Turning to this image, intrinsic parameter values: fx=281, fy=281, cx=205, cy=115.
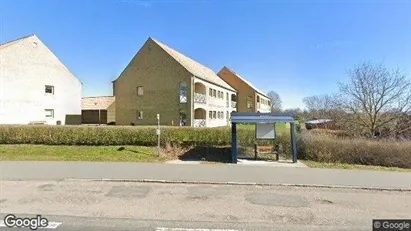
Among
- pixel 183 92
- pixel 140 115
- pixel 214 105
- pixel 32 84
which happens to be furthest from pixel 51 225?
pixel 214 105

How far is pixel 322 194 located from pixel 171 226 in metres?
4.36

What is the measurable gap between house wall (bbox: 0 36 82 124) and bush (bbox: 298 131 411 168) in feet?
80.3

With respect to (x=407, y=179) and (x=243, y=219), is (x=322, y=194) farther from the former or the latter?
(x=407, y=179)

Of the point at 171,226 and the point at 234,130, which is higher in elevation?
the point at 234,130

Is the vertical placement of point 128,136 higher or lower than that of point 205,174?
higher

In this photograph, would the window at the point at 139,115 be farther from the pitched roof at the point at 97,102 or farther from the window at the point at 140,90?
the pitched roof at the point at 97,102

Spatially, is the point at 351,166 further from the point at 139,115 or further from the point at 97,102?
the point at 97,102

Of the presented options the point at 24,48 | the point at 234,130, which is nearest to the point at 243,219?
the point at 234,130

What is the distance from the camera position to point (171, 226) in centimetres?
494

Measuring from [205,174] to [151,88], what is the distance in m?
23.3

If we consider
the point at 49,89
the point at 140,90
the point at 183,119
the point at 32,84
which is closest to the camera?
the point at 32,84

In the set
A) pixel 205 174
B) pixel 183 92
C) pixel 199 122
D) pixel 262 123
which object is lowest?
pixel 205 174

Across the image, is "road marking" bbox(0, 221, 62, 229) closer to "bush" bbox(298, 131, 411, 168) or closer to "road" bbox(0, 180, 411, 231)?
"road" bbox(0, 180, 411, 231)

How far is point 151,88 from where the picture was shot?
31.2 metres
